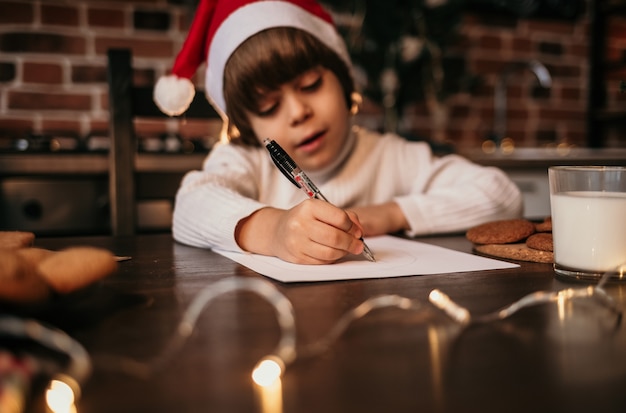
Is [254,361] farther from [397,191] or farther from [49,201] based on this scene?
[49,201]

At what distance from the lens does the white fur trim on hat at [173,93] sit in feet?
3.53

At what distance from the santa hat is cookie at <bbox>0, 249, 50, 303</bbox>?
75 centimetres

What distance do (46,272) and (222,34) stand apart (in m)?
0.76

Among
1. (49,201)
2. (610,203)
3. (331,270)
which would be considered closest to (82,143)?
(49,201)

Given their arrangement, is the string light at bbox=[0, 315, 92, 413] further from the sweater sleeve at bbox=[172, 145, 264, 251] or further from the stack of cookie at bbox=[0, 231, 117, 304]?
the sweater sleeve at bbox=[172, 145, 264, 251]

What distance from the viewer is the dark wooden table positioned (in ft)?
0.89

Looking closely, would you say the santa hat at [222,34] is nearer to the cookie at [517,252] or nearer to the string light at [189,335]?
the cookie at [517,252]

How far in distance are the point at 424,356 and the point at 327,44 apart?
0.87 m

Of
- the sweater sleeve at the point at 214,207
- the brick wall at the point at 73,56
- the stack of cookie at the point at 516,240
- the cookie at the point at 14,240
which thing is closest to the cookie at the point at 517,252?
the stack of cookie at the point at 516,240

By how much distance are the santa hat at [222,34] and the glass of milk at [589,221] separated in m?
0.63

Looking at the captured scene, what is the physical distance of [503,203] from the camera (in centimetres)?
103

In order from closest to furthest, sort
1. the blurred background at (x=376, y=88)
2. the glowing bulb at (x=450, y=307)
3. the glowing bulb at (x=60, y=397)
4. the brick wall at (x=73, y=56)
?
1. the glowing bulb at (x=60, y=397)
2. the glowing bulb at (x=450, y=307)
3. the blurred background at (x=376, y=88)
4. the brick wall at (x=73, y=56)

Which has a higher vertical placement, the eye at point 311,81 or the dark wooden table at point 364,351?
the eye at point 311,81

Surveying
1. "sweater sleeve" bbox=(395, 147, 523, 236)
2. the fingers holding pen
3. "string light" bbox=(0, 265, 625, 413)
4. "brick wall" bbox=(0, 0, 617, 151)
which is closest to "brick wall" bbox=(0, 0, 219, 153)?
"brick wall" bbox=(0, 0, 617, 151)
